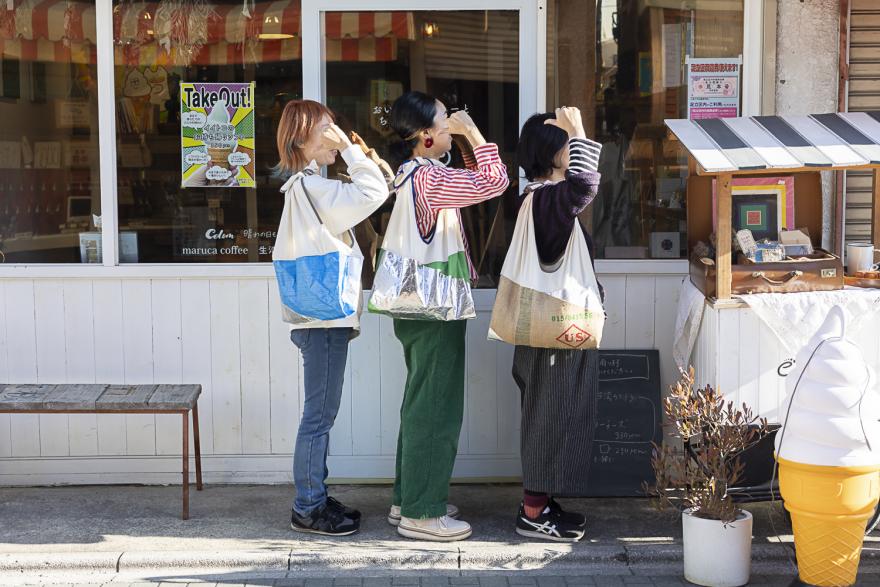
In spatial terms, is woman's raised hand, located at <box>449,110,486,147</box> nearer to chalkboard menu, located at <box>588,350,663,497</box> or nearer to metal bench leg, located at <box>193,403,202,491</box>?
chalkboard menu, located at <box>588,350,663,497</box>

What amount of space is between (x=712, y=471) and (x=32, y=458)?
11.2 feet

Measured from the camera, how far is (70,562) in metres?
4.74

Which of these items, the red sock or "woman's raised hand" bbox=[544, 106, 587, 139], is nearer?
"woman's raised hand" bbox=[544, 106, 587, 139]

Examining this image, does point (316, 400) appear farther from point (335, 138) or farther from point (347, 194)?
point (335, 138)

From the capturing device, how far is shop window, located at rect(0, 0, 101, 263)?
5.70m

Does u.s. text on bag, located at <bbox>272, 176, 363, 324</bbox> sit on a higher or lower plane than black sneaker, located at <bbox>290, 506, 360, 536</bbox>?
higher

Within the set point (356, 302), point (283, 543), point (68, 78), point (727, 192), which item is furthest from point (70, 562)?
point (727, 192)

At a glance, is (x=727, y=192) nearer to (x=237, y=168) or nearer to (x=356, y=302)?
(x=356, y=302)

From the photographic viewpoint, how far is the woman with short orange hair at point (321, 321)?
15.6 ft

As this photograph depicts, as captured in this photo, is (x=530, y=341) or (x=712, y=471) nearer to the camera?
(x=712, y=471)

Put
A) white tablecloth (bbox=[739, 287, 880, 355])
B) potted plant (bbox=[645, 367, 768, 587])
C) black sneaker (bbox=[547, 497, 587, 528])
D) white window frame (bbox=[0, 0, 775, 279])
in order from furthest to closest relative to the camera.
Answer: white window frame (bbox=[0, 0, 775, 279])
black sneaker (bbox=[547, 497, 587, 528])
white tablecloth (bbox=[739, 287, 880, 355])
potted plant (bbox=[645, 367, 768, 587])

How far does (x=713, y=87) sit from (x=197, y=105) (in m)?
2.59

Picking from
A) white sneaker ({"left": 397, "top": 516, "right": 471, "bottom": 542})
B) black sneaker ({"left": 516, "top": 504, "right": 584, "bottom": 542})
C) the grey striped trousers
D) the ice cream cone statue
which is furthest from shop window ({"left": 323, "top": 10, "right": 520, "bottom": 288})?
the ice cream cone statue

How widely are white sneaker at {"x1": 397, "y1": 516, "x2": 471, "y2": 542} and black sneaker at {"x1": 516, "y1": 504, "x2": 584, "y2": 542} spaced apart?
0.25 m
